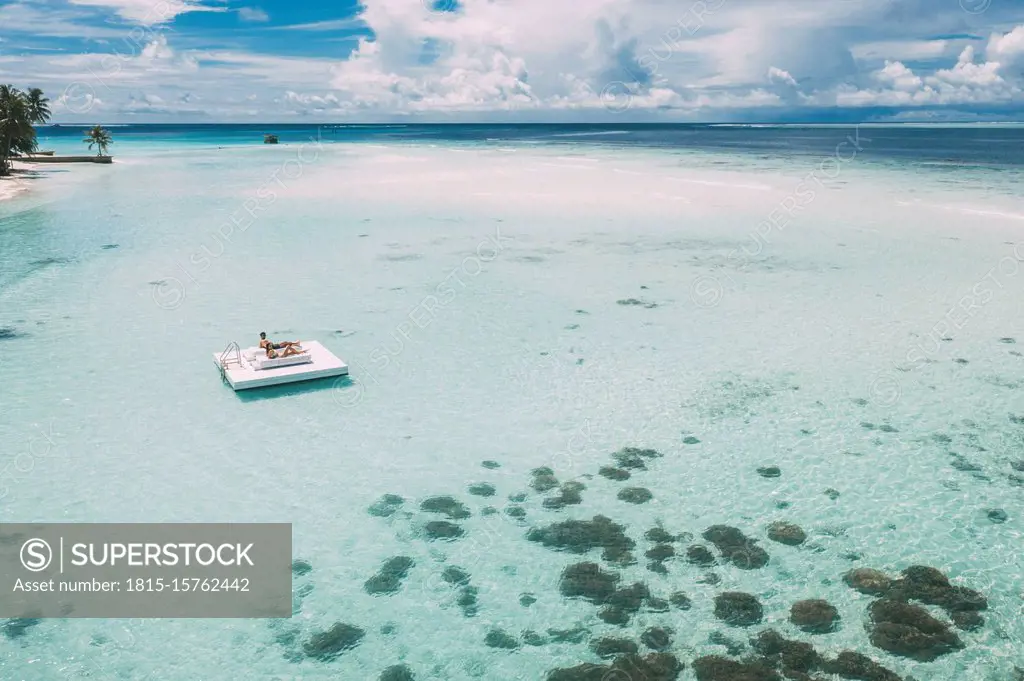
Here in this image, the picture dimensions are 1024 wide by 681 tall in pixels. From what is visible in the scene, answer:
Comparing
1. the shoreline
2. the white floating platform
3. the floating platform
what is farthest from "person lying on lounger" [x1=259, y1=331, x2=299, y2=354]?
the floating platform

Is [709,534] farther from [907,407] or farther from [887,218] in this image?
[887,218]

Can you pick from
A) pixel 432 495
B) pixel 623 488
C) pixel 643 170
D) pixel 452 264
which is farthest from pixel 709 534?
pixel 643 170

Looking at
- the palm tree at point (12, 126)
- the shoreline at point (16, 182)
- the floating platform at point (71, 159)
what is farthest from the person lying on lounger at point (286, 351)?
the floating platform at point (71, 159)

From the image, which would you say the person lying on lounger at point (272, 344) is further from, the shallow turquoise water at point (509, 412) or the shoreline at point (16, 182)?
the shoreline at point (16, 182)

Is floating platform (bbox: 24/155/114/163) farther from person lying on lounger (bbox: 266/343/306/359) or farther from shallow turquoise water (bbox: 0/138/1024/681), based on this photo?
person lying on lounger (bbox: 266/343/306/359)

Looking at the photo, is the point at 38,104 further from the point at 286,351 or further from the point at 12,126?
the point at 286,351

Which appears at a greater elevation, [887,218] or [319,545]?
[887,218]
